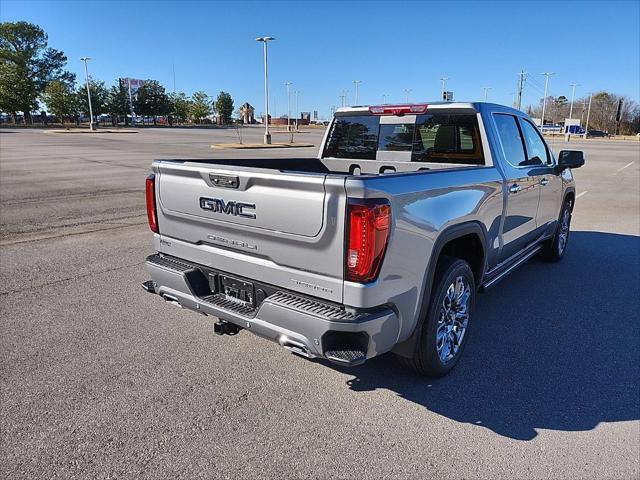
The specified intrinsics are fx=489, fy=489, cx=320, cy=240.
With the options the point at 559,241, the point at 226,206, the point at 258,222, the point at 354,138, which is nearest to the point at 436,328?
the point at 258,222

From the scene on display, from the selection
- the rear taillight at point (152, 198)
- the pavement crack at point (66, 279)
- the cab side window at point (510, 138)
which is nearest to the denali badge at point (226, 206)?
the rear taillight at point (152, 198)

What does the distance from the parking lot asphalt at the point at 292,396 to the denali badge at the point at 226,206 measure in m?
1.23

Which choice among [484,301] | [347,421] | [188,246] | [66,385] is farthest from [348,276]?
[484,301]

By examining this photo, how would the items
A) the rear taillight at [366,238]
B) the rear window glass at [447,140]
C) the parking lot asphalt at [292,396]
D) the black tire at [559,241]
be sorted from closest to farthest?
the rear taillight at [366,238], the parking lot asphalt at [292,396], the rear window glass at [447,140], the black tire at [559,241]

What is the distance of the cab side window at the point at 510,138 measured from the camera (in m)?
4.51

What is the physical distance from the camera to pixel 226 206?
10.3 feet

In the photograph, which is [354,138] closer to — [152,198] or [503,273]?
[503,273]

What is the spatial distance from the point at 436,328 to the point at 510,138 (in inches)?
93.3

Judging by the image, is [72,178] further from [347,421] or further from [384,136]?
[347,421]

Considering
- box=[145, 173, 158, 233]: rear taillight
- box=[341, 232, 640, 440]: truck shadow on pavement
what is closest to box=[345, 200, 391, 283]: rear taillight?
box=[341, 232, 640, 440]: truck shadow on pavement

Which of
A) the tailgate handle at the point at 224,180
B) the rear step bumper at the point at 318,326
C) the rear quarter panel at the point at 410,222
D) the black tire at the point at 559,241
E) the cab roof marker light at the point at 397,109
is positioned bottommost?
the black tire at the point at 559,241

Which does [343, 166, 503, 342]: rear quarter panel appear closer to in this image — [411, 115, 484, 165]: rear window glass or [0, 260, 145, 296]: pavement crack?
[411, 115, 484, 165]: rear window glass

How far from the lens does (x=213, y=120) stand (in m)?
120

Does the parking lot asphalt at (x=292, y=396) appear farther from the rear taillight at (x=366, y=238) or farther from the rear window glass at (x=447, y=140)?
the rear window glass at (x=447, y=140)
